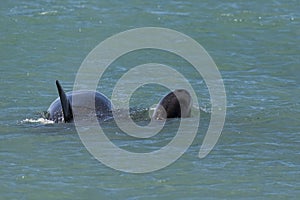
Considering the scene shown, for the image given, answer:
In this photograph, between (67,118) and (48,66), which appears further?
(48,66)

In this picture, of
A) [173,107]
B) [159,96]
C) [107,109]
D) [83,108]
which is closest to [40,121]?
[83,108]

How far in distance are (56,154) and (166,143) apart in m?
1.38

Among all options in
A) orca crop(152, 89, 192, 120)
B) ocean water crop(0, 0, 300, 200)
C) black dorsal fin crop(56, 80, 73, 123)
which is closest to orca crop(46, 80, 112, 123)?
black dorsal fin crop(56, 80, 73, 123)

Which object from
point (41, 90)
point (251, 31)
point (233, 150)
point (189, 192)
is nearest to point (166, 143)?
point (233, 150)

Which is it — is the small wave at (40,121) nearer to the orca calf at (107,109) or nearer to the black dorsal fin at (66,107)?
the orca calf at (107,109)

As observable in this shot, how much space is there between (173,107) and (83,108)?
47.7 inches

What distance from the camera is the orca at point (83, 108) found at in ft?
41.5

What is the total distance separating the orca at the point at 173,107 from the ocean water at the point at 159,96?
187 millimetres

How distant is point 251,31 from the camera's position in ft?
61.6

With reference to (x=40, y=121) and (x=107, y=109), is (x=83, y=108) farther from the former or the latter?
(x=40, y=121)

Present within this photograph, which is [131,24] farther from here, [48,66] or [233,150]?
[233,150]

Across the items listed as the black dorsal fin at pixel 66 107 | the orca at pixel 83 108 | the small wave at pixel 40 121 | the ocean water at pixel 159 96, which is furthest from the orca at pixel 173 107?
the small wave at pixel 40 121

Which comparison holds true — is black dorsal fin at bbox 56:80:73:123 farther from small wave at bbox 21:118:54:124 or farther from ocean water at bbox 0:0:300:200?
small wave at bbox 21:118:54:124

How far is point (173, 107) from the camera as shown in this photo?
41.9 feet
